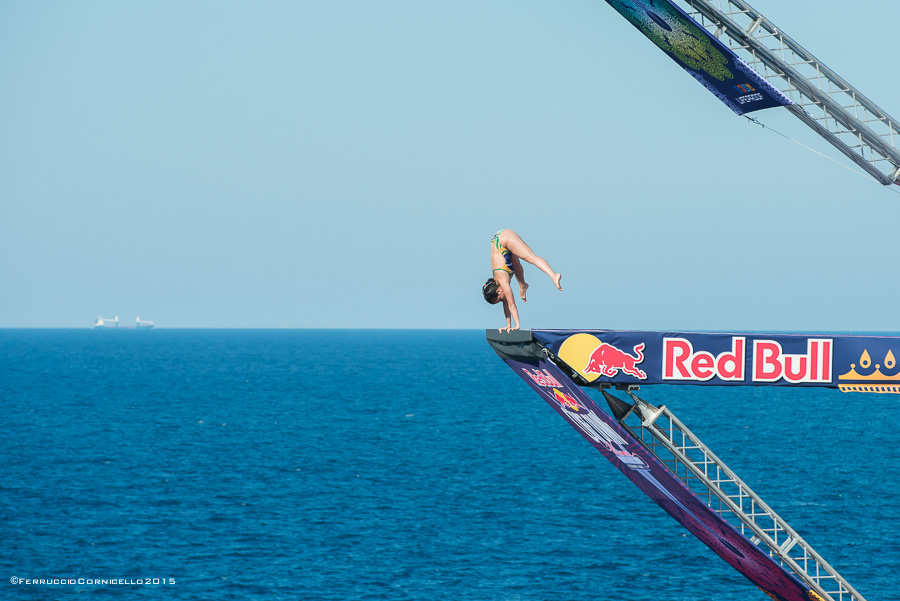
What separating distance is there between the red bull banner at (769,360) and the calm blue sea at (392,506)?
123 ft

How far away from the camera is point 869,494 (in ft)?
253

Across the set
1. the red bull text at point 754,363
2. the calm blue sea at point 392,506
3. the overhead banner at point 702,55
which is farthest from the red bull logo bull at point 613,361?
the calm blue sea at point 392,506

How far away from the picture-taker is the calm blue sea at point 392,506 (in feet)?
186

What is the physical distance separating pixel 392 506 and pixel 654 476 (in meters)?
56.8

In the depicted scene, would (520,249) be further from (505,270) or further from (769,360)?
(769,360)

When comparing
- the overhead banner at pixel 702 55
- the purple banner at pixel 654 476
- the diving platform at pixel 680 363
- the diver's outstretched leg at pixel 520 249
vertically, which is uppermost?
the overhead banner at pixel 702 55

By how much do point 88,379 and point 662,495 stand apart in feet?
646

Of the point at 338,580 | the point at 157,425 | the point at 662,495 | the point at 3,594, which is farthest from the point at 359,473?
the point at 662,495

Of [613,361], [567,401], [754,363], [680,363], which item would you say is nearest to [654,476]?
[567,401]

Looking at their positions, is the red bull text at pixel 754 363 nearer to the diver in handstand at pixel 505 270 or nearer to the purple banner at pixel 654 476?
the purple banner at pixel 654 476

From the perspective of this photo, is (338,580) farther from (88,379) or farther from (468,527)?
(88,379)

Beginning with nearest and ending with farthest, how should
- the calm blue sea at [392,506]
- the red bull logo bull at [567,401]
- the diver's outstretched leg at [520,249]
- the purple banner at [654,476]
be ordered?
the diver's outstretched leg at [520,249] → the purple banner at [654,476] → the red bull logo bull at [567,401] → the calm blue sea at [392,506]

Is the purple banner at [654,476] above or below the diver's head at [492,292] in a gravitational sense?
below

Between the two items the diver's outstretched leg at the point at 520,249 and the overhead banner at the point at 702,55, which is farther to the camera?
the overhead banner at the point at 702,55
